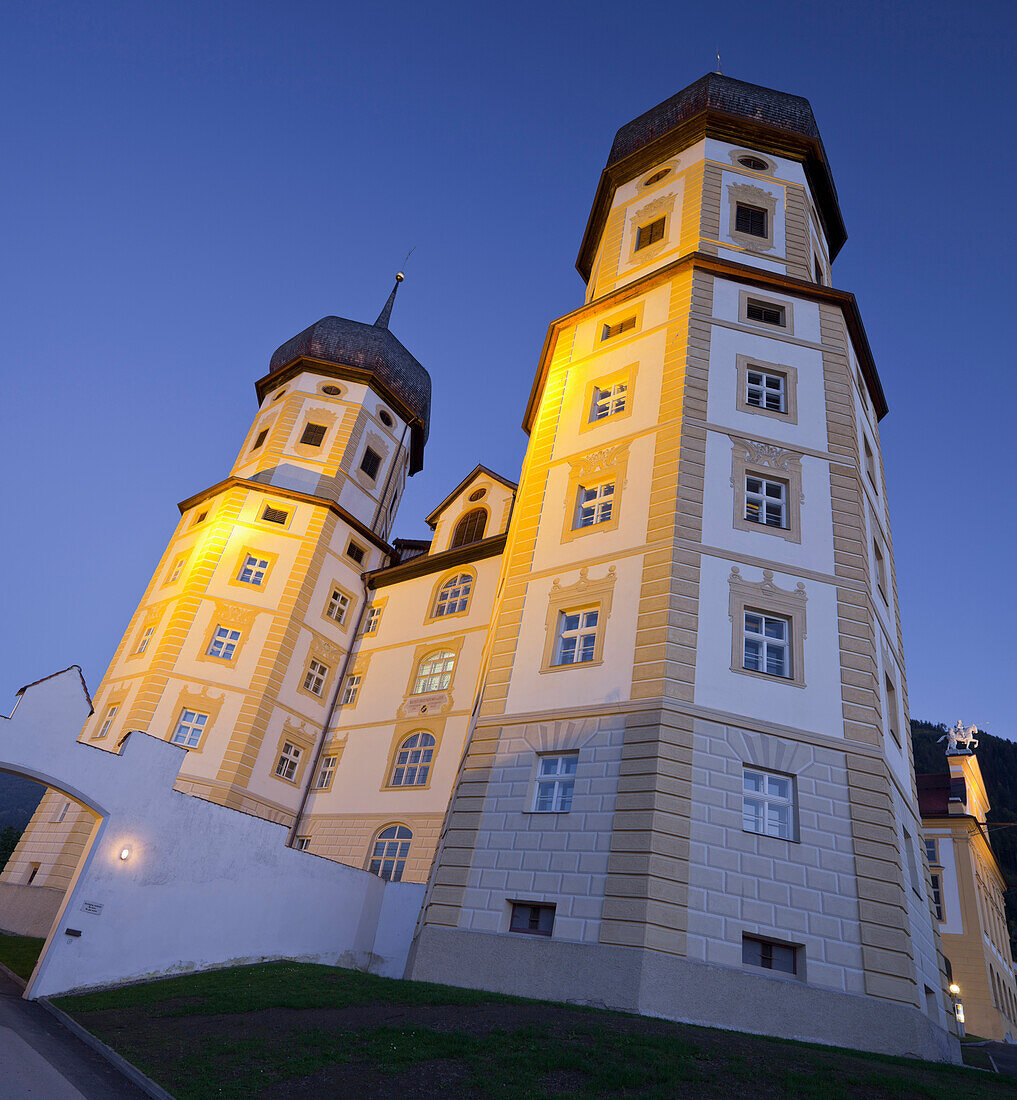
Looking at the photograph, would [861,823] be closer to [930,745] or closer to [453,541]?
[453,541]

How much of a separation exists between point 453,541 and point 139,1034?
75.9 ft

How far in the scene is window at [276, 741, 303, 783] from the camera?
29656mm

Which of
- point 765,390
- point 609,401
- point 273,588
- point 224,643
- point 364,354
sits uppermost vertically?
point 364,354

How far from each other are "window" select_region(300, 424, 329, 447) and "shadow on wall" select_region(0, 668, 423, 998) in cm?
2141

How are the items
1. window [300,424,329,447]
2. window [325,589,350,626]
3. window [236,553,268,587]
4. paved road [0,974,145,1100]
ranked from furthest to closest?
window [300,424,329,447] < window [325,589,350,626] < window [236,553,268,587] < paved road [0,974,145,1100]

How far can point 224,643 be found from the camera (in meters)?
30.6

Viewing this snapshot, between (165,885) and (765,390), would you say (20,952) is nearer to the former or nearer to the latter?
(165,885)

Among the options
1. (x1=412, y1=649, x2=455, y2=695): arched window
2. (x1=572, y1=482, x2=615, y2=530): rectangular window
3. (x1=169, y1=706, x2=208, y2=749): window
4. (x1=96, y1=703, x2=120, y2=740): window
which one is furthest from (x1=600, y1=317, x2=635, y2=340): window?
(x1=96, y1=703, x2=120, y2=740): window

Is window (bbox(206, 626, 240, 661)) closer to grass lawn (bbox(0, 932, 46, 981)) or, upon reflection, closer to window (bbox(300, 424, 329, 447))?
window (bbox(300, 424, 329, 447))

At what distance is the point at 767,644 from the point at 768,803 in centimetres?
342

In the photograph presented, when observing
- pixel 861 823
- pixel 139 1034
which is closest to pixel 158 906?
pixel 139 1034

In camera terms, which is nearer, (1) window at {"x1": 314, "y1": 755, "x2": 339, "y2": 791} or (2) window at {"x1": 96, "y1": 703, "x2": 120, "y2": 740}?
(2) window at {"x1": 96, "y1": 703, "x2": 120, "y2": 740}

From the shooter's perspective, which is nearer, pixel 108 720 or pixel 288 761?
pixel 108 720

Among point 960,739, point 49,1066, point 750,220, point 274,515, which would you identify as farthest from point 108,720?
point 960,739
